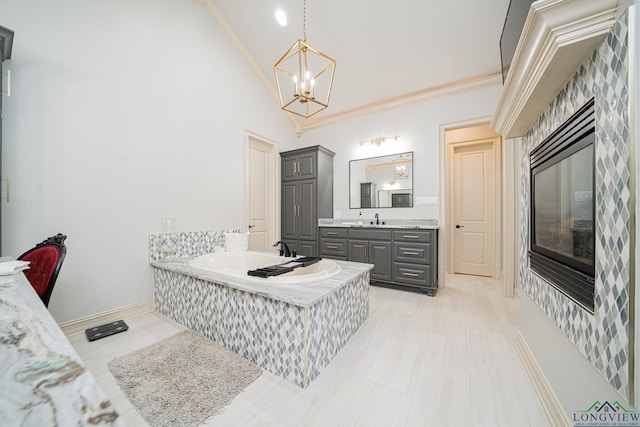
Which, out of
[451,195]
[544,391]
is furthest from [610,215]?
[451,195]

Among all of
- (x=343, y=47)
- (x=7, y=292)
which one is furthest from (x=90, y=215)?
(x=343, y=47)

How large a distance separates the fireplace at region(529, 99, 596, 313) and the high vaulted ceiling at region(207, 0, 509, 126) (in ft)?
6.55

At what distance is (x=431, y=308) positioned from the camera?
8.79 feet

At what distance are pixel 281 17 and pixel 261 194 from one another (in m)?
2.52

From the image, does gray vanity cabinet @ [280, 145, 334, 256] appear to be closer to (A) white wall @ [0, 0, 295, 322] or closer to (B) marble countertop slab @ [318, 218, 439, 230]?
(B) marble countertop slab @ [318, 218, 439, 230]

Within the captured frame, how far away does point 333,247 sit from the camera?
3.76 metres

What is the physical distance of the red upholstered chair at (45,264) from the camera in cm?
136

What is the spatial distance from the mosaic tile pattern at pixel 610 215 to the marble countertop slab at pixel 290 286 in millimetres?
1205

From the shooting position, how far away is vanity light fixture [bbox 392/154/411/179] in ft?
12.0

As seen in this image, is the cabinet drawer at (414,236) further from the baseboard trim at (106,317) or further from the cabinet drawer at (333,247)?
the baseboard trim at (106,317)

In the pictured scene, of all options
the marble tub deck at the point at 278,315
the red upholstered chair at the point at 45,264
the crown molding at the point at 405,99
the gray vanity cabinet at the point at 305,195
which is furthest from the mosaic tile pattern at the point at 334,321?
the crown molding at the point at 405,99

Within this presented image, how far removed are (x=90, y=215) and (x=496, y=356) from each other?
3.57 meters

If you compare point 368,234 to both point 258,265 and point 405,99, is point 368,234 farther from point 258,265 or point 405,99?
point 405,99

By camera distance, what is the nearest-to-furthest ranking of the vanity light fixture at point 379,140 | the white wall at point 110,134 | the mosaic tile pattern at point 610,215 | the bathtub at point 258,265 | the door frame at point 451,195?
the mosaic tile pattern at point 610,215 < the bathtub at point 258,265 < the white wall at point 110,134 < the door frame at point 451,195 < the vanity light fixture at point 379,140
